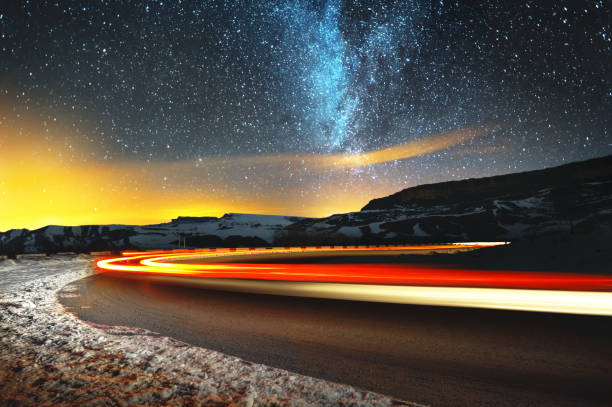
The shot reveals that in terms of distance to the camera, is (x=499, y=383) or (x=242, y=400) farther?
(x=499, y=383)

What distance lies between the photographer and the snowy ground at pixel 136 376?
13.1 ft

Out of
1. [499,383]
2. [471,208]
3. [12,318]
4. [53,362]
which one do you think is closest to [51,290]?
[12,318]

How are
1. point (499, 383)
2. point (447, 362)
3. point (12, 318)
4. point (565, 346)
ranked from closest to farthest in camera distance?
point (499, 383) < point (447, 362) < point (565, 346) < point (12, 318)

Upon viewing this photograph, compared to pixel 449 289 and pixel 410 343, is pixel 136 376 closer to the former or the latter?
pixel 410 343

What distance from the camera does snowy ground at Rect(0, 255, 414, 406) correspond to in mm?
4008

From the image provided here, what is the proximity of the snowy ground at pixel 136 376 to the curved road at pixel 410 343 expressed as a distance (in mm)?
431

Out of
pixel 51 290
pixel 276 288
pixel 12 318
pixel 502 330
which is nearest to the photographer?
pixel 502 330

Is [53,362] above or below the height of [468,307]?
above

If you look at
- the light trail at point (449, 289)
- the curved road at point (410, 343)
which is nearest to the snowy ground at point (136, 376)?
the curved road at point (410, 343)

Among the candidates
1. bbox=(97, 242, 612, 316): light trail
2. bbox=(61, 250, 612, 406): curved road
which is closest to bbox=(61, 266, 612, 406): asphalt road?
bbox=(61, 250, 612, 406): curved road

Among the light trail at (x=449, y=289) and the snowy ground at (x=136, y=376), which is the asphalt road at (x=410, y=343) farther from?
the snowy ground at (x=136, y=376)

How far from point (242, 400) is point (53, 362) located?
286 cm

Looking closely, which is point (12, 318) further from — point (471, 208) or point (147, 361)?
point (471, 208)

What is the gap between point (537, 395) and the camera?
13.4 ft
